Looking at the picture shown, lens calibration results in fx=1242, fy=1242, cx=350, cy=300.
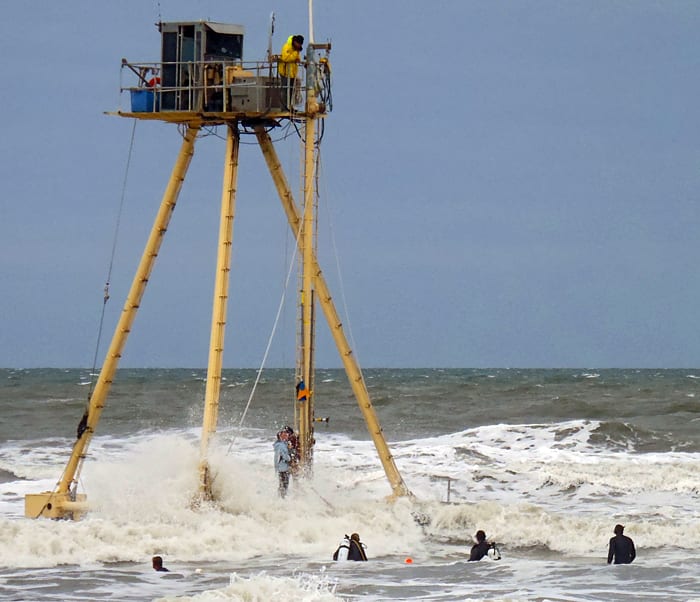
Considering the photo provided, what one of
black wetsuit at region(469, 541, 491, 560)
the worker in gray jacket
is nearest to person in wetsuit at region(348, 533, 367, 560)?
black wetsuit at region(469, 541, 491, 560)

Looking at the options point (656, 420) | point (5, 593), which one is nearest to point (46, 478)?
point (5, 593)

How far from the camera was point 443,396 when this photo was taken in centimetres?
6625

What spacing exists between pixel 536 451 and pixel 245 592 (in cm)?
2372

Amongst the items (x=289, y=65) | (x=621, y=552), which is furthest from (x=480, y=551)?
(x=289, y=65)

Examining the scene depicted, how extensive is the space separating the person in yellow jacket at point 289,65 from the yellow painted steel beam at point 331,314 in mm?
756

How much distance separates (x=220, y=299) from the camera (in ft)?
65.1

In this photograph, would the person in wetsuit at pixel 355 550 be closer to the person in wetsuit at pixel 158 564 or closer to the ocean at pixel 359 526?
the ocean at pixel 359 526

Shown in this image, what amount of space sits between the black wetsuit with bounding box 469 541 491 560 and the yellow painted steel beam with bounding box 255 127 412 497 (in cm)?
272

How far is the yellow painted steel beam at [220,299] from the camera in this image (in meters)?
19.6

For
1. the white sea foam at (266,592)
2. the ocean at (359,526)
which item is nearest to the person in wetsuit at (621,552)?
the ocean at (359,526)

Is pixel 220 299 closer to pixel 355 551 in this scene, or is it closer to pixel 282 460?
pixel 282 460

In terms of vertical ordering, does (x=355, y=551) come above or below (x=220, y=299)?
below

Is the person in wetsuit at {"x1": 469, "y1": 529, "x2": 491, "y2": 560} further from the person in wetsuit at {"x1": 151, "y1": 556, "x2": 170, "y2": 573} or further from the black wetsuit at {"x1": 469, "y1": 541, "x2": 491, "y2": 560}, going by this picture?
the person in wetsuit at {"x1": 151, "y1": 556, "x2": 170, "y2": 573}

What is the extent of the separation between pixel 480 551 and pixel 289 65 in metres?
8.31
